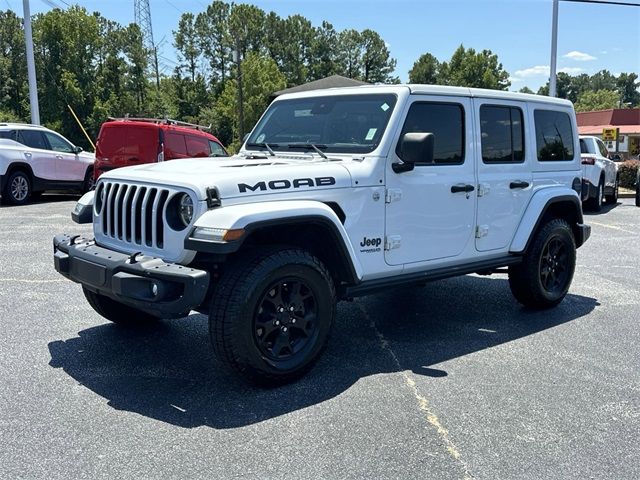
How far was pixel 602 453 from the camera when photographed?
129 inches

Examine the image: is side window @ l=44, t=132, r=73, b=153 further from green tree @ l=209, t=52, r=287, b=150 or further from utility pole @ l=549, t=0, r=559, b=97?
green tree @ l=209, t=52, r=287, b=150

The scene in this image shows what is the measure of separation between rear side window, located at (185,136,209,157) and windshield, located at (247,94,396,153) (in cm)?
781

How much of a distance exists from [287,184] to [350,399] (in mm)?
1422

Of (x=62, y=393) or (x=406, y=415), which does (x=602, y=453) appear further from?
(x=62, y=393)

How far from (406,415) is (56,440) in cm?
195

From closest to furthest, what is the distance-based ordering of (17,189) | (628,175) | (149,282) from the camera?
(149,282) → (17,189) → (628,175)

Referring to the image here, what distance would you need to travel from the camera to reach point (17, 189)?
44.3ft

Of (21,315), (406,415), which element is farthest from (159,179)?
(21,315)

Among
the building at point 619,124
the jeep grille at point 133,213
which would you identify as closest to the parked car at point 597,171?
the jeep grille at point 133,213

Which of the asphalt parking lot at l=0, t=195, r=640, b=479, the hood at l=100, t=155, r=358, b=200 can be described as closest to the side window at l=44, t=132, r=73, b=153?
the asphalt parking lot at l=0, t=195, r=640, b=479

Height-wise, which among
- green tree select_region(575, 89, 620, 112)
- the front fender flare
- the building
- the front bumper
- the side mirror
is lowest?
the front bumper

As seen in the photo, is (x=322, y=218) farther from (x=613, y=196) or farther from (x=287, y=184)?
(x=613, y=196)

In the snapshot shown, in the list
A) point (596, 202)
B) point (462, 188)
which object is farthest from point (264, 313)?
point (596, 202)

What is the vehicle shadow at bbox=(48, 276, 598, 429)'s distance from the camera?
3816mm
